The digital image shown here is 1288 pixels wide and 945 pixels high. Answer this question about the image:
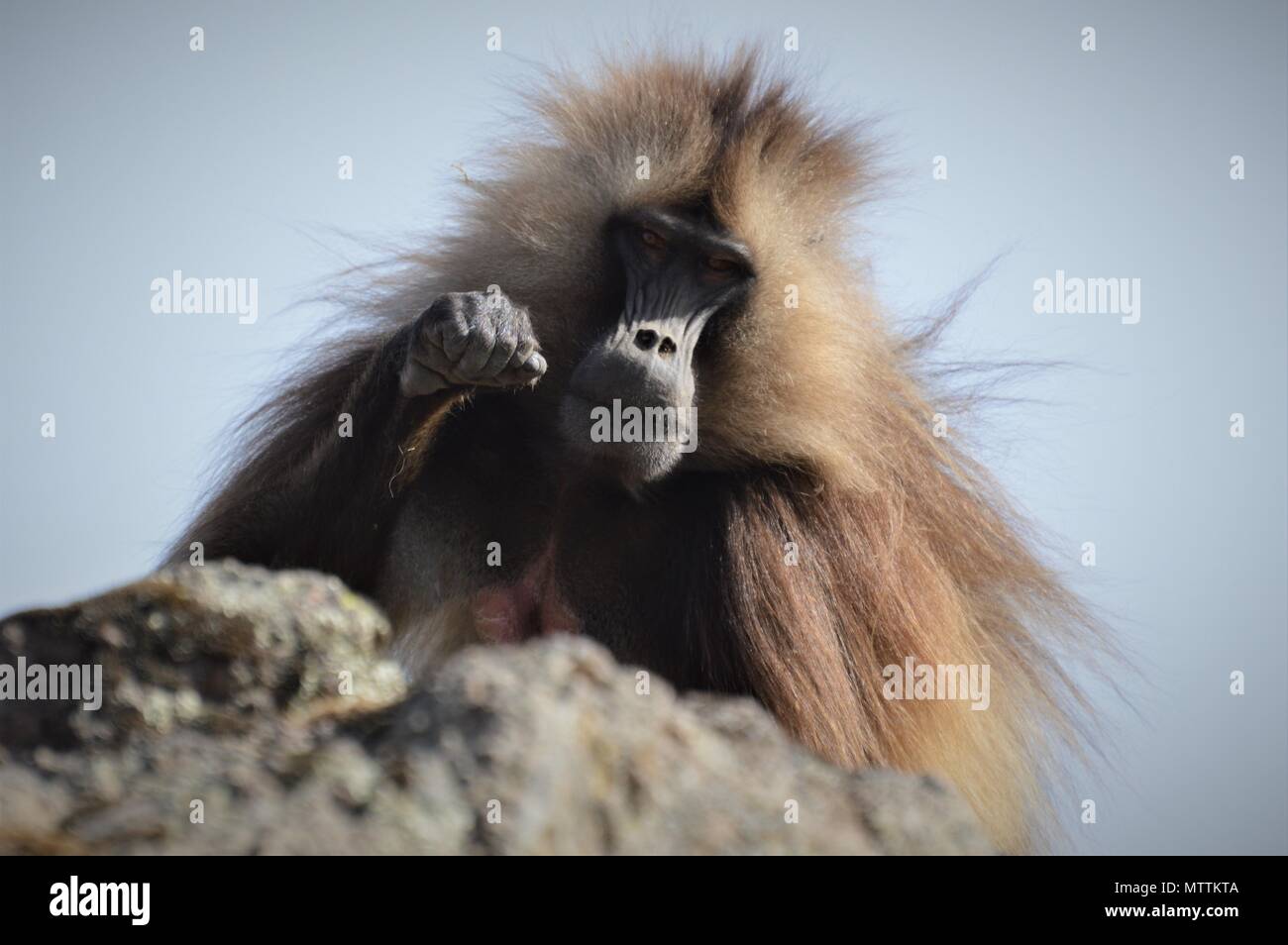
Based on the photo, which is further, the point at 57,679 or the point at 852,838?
the point at 57,679

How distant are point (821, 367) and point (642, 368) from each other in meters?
0.84

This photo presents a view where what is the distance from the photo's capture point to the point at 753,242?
17.5 feet

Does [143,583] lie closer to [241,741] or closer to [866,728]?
[241,741]

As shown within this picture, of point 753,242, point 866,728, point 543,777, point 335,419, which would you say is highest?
point 753,242

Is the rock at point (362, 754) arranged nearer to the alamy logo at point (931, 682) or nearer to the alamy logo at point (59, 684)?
the alamy logo at point (59, 684)

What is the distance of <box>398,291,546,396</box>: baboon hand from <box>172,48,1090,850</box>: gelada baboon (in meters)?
0.27

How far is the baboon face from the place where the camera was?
15.7 ft

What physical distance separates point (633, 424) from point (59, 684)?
7.28 ft

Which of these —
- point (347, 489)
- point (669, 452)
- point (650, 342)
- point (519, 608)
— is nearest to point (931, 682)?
point (669, 452)

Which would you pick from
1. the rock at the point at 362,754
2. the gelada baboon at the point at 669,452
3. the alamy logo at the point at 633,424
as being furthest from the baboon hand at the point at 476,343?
the rock at the point at 362,754

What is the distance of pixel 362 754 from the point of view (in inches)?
96.3

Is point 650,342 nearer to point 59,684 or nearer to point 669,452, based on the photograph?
point 669,452
